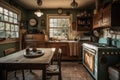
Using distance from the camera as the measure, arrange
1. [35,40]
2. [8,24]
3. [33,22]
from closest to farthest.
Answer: [8,24] < [35,40] < [33,22]

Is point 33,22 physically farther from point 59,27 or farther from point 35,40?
point 59,27

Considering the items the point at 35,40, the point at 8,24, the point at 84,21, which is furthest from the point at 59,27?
the point at 8,24

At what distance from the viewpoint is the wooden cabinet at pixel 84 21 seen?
6.11 meters

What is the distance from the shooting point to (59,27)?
266 inches

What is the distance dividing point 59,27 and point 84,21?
1263 millimetres

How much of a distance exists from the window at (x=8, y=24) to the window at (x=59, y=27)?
1.74m

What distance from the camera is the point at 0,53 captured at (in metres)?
4.11

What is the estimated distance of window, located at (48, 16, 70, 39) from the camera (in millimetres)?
6715

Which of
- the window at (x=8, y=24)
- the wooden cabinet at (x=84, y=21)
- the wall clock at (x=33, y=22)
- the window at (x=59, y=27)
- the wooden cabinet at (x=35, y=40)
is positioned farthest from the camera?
the window at (x=59, y=27)

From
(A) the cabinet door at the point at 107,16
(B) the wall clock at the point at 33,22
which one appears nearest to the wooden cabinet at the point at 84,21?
(B) the wall clock at the point at 33,22

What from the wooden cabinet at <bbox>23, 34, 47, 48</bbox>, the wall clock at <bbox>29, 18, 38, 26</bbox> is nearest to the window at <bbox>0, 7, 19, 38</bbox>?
the wooden cabinet at <bbox>23, 34, 47, 48</bbox>

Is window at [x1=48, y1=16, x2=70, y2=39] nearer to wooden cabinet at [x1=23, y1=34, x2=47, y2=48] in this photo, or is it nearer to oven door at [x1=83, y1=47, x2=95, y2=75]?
wooden cabinet at [x1=23, y1=34, x2=47, y2=48]

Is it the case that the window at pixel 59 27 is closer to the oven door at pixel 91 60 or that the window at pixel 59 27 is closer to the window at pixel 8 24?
the window at pixel 8 24

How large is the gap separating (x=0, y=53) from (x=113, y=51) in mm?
3143
